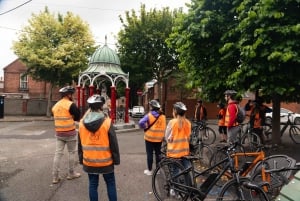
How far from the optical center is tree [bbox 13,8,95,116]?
30.5m

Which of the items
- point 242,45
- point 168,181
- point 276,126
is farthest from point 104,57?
point 168,181

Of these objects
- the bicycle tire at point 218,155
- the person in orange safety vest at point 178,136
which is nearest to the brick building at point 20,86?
the bicycle tire at point 218,155

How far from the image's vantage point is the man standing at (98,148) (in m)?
5.03

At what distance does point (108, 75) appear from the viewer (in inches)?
784

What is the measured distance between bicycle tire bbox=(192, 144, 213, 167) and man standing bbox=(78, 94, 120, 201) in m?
3.15

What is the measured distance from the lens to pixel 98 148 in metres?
5.05

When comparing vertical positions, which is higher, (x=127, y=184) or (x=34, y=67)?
(x=34, y=67)

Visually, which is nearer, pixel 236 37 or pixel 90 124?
pixel 90 124

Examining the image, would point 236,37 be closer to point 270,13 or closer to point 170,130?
point 270,13

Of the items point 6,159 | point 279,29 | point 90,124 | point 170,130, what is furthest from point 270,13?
point 6,159

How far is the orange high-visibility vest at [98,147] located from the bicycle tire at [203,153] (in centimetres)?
323

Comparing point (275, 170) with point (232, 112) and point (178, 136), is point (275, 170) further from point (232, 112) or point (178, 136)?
point (232, 112)

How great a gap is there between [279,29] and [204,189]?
14.3ft

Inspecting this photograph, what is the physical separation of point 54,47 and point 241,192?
29.4 m
